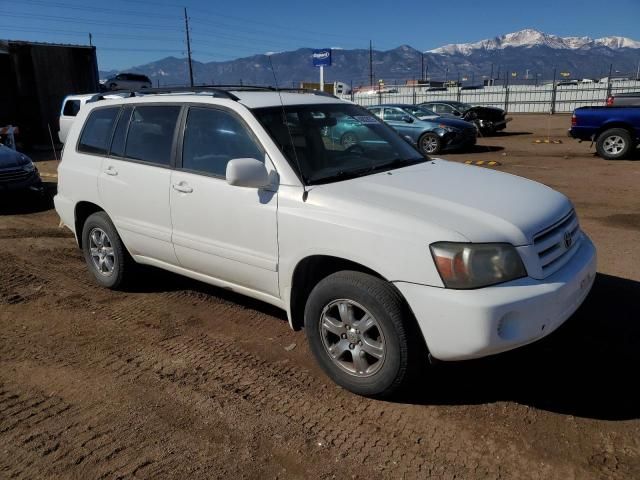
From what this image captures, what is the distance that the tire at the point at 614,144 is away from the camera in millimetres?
13156

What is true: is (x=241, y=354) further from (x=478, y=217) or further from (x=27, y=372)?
(x=478, y=217)

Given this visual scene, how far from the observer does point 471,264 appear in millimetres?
2729

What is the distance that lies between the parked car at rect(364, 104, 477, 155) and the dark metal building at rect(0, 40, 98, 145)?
42.7ft

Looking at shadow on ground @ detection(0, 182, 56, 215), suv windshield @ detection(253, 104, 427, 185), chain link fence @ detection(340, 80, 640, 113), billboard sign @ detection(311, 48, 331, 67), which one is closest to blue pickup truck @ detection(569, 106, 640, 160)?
billboard sign @ detection(311, 48, 331, 67)

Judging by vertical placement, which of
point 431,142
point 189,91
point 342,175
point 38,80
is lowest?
point 431,142

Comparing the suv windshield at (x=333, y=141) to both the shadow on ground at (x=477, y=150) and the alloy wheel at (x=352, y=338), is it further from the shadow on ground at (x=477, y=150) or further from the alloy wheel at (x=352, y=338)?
the shadow on ground at (x=477, y=150)

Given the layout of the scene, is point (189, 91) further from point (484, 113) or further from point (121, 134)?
point (484, 113)

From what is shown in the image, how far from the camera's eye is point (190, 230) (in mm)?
3975

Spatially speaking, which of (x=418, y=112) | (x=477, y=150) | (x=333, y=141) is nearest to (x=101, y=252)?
(x=333, y=141)

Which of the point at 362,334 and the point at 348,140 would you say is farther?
the point at 348,140

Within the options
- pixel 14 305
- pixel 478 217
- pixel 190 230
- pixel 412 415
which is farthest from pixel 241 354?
pixel 14 305

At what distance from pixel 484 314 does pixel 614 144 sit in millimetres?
12984

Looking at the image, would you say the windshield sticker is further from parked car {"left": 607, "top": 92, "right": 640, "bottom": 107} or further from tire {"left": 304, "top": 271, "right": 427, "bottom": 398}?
parked car {"left": 607, "top": 92, "right": 640, "bottom": 107}

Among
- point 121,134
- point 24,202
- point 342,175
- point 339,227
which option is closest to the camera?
point 339,227
